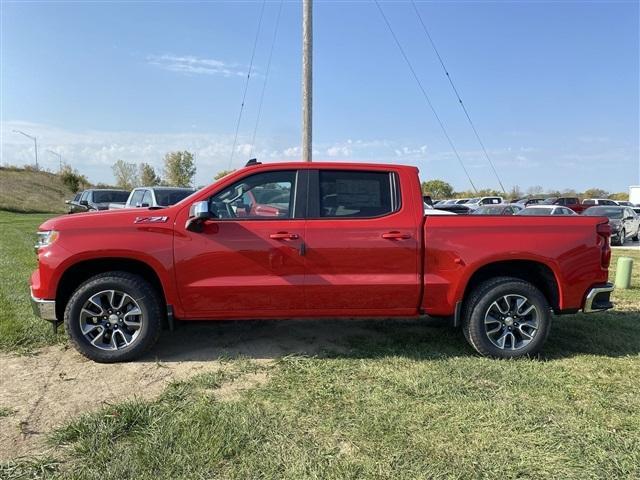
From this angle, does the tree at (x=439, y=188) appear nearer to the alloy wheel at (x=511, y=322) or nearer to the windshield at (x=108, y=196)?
the windshield at (x=108, y=196)

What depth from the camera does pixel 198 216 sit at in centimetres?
425

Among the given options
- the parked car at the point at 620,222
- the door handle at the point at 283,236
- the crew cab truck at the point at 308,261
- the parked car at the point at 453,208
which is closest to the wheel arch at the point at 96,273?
the crew cab truck at the point at 308,261

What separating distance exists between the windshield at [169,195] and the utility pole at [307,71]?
3.92 m

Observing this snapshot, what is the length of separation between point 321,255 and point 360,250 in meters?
0.36

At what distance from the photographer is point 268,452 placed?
9.77 feet

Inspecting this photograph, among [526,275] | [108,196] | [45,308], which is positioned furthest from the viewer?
[108,196]

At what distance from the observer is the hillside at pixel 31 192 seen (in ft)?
144

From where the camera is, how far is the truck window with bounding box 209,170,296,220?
180 inches

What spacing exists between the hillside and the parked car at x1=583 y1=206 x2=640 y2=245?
1679 inches

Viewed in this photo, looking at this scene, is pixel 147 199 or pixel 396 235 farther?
pixel 147 199

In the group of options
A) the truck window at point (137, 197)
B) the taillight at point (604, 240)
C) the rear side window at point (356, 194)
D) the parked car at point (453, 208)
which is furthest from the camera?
the truck window at point (137, 197)

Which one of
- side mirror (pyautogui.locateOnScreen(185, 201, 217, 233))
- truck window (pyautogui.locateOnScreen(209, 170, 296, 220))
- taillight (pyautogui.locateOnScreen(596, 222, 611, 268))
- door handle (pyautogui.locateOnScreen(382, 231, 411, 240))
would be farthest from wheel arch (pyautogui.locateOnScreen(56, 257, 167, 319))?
taillight (pyautogui.locateOnScreen(596, 222, 611, 268))

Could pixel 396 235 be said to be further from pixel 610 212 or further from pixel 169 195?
pixel 610 212

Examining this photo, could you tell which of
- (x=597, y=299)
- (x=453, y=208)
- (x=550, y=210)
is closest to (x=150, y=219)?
(x=597, y=299)
